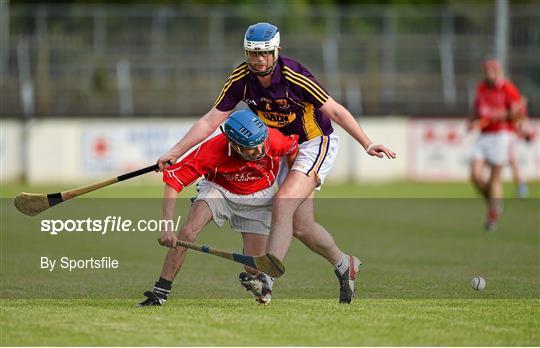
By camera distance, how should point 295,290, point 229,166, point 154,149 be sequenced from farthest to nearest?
1. point 154,149
2. point 295,290
3. point 229,166

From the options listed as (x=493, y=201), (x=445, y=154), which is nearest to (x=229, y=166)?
(x=493, y=201)

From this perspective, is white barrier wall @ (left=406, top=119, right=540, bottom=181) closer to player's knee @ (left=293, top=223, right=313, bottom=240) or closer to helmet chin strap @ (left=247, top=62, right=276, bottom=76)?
player's knee @ (left=293, top=223, right=313, bottom=240)

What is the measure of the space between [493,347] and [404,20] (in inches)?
908

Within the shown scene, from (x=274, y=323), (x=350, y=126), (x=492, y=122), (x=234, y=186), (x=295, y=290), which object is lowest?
(x=492, y=122)

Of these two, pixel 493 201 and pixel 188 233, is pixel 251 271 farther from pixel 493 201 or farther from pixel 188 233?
pixel 493 201

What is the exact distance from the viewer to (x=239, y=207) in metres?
9.41

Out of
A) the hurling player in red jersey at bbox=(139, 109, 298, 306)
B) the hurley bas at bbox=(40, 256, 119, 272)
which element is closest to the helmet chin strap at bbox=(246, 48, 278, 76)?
the hurling player in red jersey at bbox=(139, 109, 298, 306)

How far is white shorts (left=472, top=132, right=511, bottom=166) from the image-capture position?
17.7 m

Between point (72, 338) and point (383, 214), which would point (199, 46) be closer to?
point (383, 214)

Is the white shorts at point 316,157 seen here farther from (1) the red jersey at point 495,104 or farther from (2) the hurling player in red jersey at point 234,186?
(1) the red jersey at point 495,104

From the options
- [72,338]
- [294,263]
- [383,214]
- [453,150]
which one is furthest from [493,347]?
[453,150]

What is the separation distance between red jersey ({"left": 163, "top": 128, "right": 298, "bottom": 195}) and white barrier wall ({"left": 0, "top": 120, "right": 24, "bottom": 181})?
53.8ft

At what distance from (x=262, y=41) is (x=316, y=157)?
3.50 feet

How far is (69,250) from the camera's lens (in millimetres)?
13414
